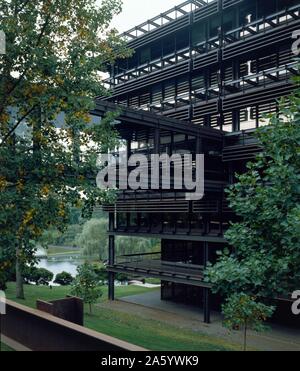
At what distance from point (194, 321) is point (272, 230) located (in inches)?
623

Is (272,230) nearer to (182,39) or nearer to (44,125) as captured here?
(44,125)

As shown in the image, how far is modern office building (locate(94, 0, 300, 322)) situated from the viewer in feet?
68.6

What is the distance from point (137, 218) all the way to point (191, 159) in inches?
352

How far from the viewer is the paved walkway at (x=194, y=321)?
18.3m

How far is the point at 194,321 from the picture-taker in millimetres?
22609

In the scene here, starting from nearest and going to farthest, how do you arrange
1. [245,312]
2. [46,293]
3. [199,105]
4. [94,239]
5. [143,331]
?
[245,312] < [143,331] < [199,105] < [46,293] < [94,239]

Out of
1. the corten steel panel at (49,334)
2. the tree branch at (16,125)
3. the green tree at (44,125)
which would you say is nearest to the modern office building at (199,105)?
the green tree at (44,125)

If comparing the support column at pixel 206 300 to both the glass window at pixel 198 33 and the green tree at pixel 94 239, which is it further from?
the green tree at pixel 94 239

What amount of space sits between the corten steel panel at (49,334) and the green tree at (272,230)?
9.51 ft

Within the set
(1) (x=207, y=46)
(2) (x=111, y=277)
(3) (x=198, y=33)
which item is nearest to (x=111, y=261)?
(2) (x=111, y=277)

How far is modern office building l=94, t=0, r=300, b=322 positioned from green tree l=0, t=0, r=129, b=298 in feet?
25.8

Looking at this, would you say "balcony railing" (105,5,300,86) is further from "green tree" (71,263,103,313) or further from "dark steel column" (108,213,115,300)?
"green tree" (71,263,103,313)
